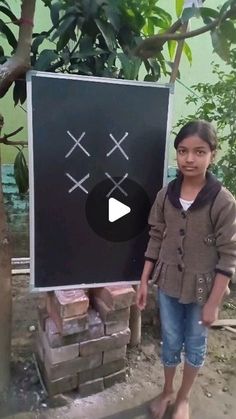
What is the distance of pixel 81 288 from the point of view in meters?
1.79

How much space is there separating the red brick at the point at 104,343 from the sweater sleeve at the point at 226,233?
0.68 metres

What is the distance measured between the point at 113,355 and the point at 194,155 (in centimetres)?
107

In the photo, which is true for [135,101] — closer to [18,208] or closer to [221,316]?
[221,316]

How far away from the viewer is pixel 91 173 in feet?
5.51

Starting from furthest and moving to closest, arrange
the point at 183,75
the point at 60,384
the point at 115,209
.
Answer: the point at 183,75
the point at 60,384
the point at 115,209

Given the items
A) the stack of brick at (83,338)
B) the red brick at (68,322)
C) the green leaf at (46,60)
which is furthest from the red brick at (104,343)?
the green leaf at (46,60)

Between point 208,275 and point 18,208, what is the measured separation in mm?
2554

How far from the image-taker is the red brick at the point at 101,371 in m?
1.91

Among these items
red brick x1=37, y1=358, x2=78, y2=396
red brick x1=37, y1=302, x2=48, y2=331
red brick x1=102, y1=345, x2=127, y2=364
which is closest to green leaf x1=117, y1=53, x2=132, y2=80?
red brick x1=37, y1=302, x2=48, y2=331

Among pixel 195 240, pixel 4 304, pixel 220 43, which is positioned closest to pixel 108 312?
pixel 4 304

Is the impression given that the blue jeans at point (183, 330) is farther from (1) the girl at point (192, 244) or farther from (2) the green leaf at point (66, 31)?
(2) the green leaf at point (66, 31)

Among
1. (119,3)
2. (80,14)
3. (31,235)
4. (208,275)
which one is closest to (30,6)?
(80,14)

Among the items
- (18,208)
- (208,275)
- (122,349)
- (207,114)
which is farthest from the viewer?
(18,208)
